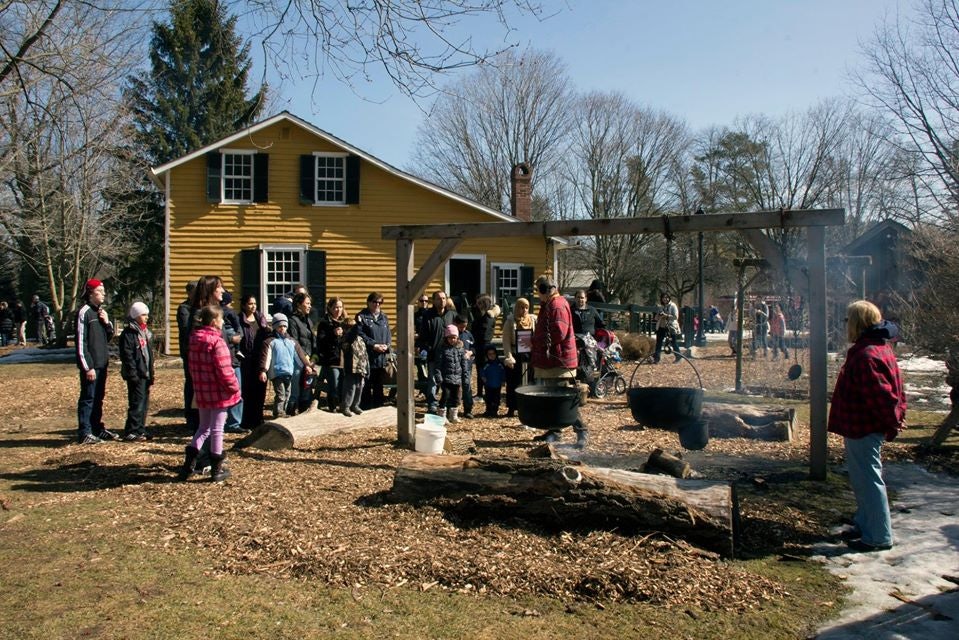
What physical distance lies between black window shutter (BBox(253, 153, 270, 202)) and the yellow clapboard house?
0.08 feet

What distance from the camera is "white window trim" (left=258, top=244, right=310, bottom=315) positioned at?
18.6 metres

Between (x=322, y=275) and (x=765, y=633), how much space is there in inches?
633

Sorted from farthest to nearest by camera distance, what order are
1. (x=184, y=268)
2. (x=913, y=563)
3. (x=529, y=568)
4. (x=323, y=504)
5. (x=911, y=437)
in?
(x=184, y=268)
(x=911, y=437)
(x=323, y=504)
(x=913, y=563)
(x=529, y=568)

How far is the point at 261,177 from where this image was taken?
18828mm

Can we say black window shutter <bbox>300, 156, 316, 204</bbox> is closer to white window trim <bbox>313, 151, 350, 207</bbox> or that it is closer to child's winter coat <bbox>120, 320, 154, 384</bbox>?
white window trim <bbox>313, 151, 350, 207</bbox>

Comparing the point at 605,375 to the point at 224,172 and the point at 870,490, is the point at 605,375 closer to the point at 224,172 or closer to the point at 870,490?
the point at 870,490

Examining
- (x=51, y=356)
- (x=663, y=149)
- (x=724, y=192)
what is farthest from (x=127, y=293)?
(x=724, y=192)

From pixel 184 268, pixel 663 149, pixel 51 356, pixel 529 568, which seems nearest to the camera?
pixel 529 568

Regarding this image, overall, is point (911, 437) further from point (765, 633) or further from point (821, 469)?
point (765, 633)

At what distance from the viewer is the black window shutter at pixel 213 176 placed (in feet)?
60.8

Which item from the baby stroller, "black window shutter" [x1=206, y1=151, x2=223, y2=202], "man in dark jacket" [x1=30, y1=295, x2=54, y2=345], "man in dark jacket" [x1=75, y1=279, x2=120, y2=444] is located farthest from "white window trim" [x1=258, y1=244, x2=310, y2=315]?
"man in dark jacket" [x1=30, y1=295, x2=54, y2=345]

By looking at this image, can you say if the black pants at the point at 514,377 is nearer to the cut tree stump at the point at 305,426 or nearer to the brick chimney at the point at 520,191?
the cut tree stump at the point at 305,426

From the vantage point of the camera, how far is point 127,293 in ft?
102

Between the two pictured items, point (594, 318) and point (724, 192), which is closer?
point (594, 318)
